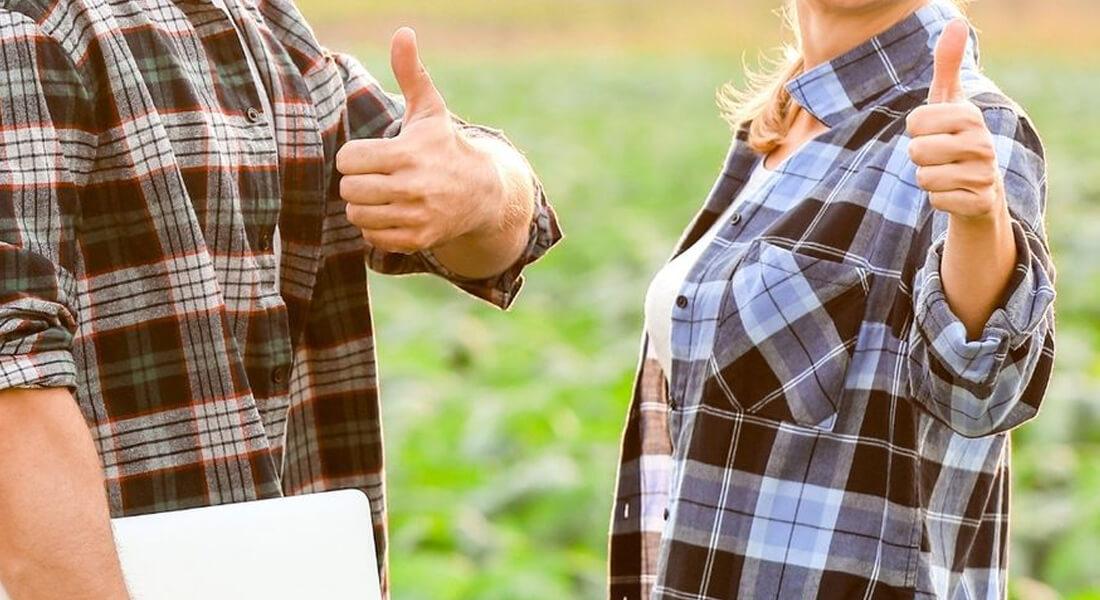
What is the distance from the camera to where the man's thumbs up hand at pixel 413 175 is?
5.58 feet

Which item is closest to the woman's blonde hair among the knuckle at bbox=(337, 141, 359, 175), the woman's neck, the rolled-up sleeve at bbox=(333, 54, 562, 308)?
the woman's neck

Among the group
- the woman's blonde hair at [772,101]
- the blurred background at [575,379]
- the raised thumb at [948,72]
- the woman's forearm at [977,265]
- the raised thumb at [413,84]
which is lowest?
the blurred background at [575,379]

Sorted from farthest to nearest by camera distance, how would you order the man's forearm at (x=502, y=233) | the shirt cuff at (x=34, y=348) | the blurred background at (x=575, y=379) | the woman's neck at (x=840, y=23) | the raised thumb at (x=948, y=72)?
the blurred background at (x=575, y=379)
the woman's neck at (x=840, y=23)
the man's forearm at (x=502, y=233)
the raised thumb at (x=948, y=72)
the shirt cuff at (x=34, y=348)

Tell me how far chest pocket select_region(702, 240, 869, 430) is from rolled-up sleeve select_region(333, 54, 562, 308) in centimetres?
27

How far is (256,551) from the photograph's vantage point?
4.90 feet

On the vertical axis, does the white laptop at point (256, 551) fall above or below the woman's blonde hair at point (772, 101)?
below

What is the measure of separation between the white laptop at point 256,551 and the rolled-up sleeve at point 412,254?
22.4 inches

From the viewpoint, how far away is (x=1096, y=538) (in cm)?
475

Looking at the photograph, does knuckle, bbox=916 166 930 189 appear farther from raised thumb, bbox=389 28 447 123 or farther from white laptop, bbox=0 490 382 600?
white laptop, bbox=0 490 382 600

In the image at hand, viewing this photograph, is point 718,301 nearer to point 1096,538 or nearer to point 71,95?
point 71,95

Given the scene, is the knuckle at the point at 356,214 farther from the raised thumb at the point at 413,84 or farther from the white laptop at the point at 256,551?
the white laptop at the point at 256,551

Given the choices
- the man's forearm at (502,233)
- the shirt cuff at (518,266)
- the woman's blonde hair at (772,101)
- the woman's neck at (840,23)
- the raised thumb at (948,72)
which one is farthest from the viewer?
the woman's blonde hair at (772,101)

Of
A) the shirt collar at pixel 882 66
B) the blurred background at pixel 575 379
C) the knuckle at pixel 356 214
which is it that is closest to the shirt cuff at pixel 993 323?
the shirt collar at pixel 882 66

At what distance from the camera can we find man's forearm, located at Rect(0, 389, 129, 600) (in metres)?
1.45
